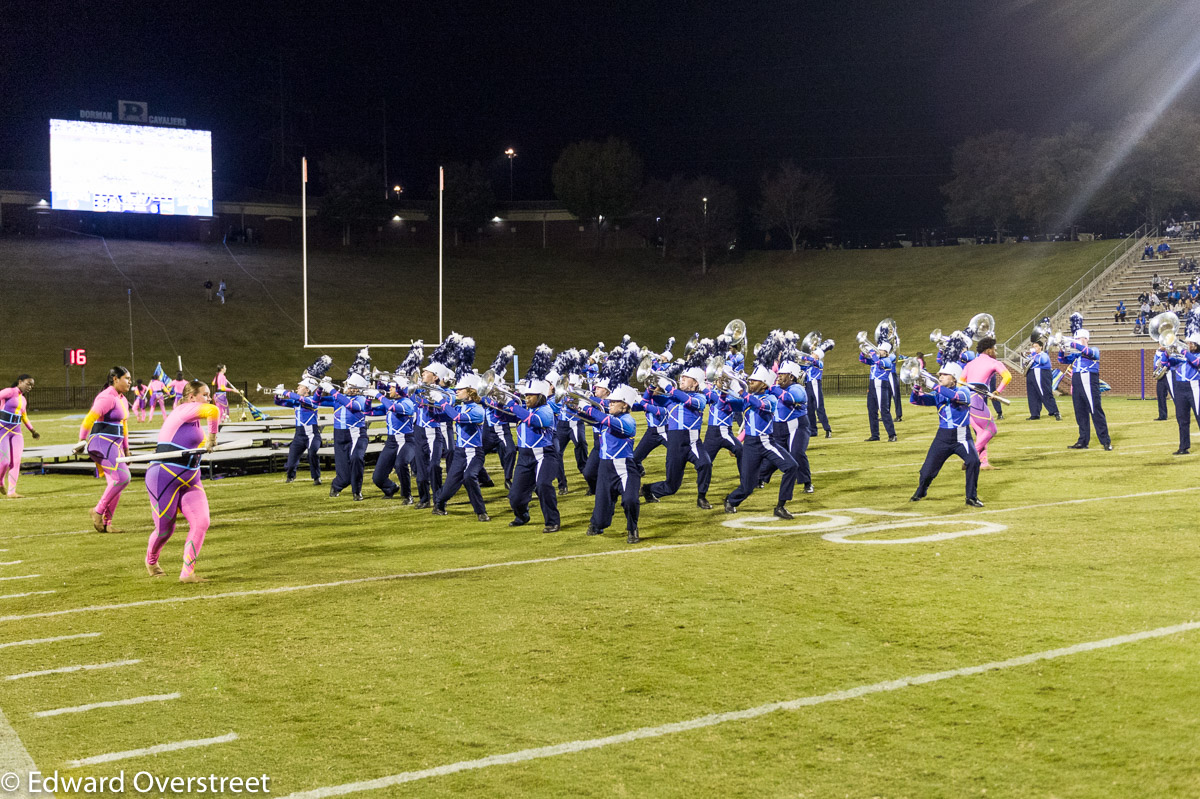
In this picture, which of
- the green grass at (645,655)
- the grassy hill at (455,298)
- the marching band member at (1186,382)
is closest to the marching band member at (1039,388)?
the marching band member at (1186,382)

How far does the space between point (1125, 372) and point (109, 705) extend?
33.7 m

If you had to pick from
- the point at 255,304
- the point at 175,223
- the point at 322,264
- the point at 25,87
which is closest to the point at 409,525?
the point at 255,304

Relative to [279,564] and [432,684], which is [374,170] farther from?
[432,684]

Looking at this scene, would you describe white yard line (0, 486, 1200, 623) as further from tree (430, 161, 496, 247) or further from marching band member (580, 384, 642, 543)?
tree (430, 161, 496, 247)

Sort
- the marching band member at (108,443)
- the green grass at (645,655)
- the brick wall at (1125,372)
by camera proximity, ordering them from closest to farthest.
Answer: the green grass at (645,655)
the marching band member at (108,443)
the brick wall at (1125,372)

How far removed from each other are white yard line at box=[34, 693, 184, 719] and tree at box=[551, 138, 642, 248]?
5852 centimetres

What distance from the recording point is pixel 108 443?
11344 millimetres

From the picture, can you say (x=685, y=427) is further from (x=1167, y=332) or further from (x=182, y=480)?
(x=1167, y=332)

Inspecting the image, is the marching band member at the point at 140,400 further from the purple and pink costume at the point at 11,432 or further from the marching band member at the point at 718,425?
the marching band member at the point at 718,425

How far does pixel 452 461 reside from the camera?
11984 mm

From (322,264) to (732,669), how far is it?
51182 millimetres

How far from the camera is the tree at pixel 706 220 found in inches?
2303

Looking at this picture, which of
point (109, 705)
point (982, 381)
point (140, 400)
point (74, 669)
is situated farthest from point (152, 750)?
point (140, 400)

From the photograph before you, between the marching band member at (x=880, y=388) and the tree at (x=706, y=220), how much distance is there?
3952 centimetres
